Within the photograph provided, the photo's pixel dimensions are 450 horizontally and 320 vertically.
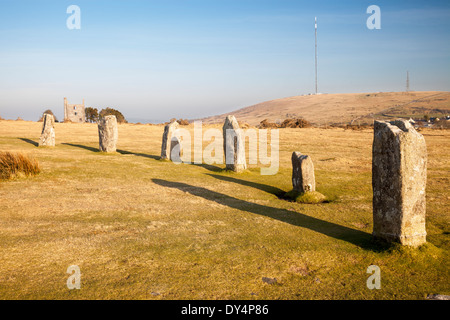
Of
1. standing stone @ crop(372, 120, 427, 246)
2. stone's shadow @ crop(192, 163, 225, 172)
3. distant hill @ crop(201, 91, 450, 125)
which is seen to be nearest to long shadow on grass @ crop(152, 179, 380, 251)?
standing stone @ crop(372, 120, 427, 246)

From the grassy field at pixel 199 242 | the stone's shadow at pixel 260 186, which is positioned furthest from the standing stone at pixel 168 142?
the grassy field at pixel 199 242

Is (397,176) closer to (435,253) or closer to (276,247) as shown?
(435,253)

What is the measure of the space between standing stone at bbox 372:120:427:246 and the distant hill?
65.1m

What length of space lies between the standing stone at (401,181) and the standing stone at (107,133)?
1587cm

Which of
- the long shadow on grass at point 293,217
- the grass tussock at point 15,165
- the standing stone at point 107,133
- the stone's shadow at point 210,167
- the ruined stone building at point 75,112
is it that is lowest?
the long shadow on grass at point 293,217

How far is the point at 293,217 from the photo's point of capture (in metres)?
8.94

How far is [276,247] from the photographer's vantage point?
22.5 ft

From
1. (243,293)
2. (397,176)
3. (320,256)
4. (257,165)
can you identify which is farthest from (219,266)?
(257,165)

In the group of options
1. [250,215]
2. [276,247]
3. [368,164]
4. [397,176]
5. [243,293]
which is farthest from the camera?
[368,164]

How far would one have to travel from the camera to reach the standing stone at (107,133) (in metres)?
19.3

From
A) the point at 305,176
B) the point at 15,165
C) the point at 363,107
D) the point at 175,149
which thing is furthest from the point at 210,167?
the point at 363,107

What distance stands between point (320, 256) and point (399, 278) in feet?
4.49

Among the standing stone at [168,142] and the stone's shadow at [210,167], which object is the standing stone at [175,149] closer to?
the standing stone at [168,142]

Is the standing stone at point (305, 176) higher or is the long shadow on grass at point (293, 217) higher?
the standing stone at point (305, 176)
